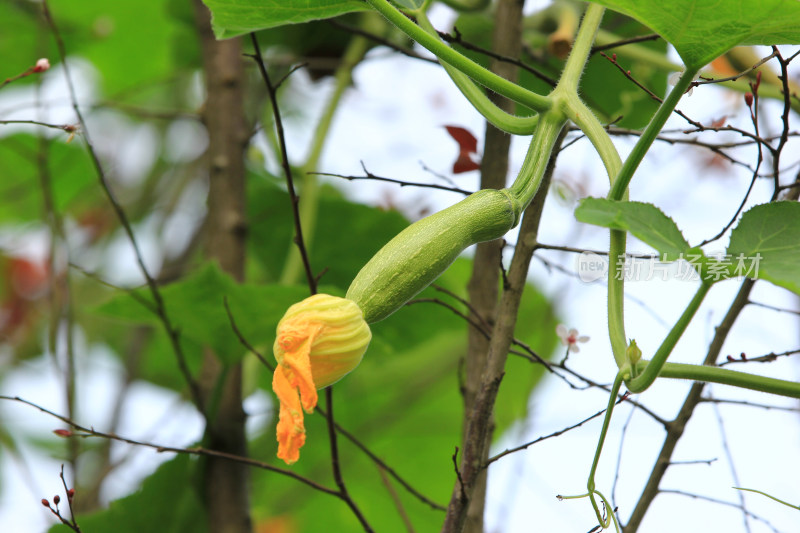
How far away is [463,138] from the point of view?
959 mm

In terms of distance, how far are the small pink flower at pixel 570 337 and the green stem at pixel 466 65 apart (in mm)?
301

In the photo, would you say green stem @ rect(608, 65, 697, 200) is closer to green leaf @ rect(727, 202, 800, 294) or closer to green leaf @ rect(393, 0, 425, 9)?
green leaf @ rect(727, 202, 800, 294)

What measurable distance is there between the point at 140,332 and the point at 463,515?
1085 millimetres

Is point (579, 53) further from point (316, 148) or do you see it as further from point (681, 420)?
point (316, 148)

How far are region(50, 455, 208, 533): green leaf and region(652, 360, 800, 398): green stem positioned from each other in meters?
0.72

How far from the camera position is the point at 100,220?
2064 millimetres

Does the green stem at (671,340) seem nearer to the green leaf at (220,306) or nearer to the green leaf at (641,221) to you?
the green leaf at (641,221)

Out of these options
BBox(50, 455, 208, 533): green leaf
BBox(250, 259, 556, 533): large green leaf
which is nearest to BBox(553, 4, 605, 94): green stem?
BBox(50, 455, 208, 533): green leaf

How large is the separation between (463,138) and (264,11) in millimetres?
309

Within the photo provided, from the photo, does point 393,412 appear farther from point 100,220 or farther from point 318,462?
point 100,220

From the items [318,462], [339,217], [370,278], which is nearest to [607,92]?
[339,217]

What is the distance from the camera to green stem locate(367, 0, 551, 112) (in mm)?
613

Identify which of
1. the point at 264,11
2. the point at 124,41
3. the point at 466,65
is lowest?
the point at 466,65

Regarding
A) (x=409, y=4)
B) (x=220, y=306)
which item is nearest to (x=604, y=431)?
(x=409, y=4)
